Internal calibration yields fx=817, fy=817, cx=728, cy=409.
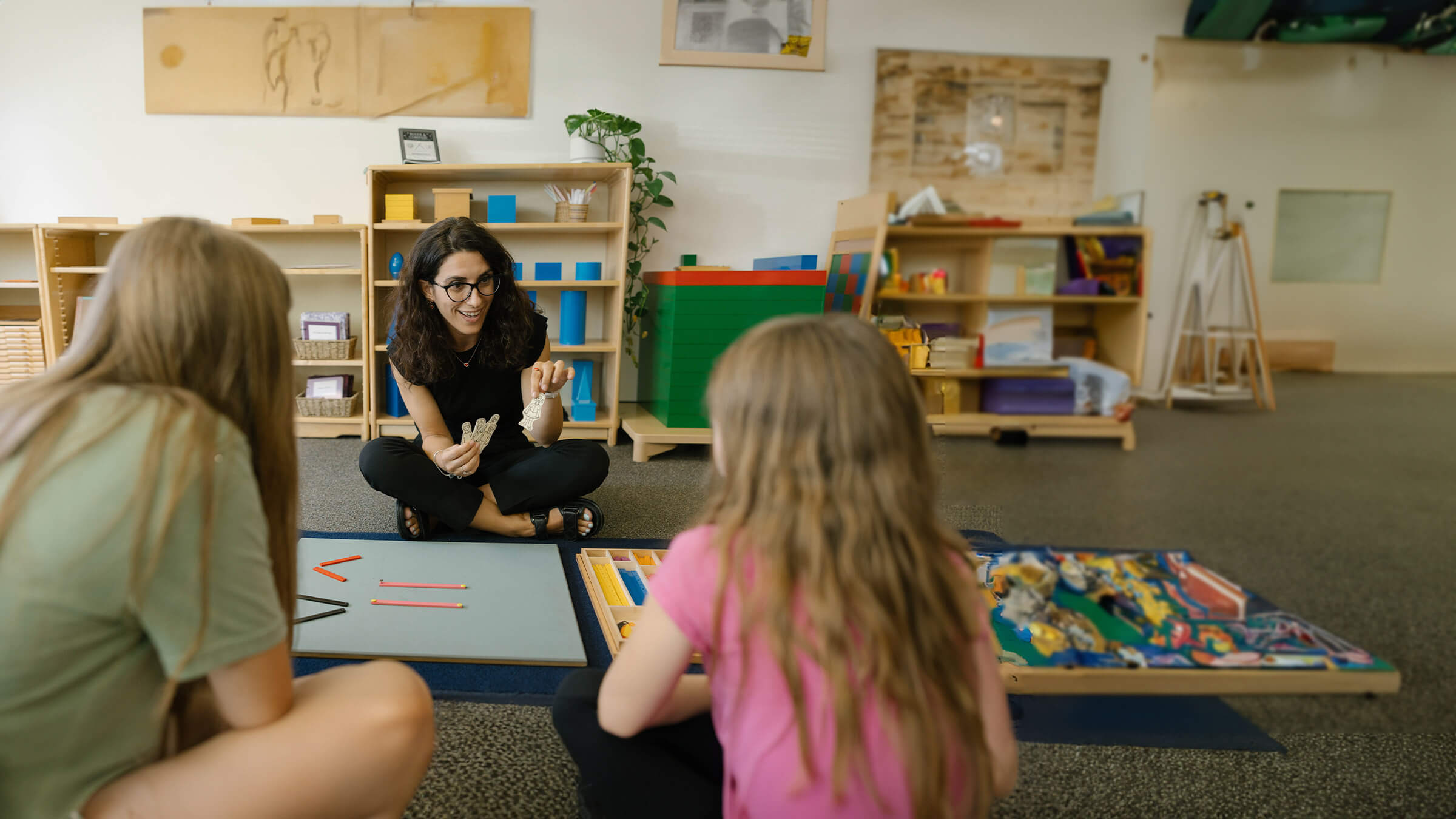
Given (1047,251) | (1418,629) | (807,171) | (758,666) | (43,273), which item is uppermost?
(807,171)

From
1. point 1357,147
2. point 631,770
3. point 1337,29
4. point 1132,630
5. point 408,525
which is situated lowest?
point 1132,630

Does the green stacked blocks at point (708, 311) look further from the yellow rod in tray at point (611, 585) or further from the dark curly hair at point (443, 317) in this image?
the yellow rod in tray at point (611, 585)

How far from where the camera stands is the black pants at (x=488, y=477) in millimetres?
1768

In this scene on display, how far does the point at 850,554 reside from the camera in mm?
561

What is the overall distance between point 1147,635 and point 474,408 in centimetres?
155

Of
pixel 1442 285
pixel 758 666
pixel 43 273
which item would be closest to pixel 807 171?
pixel 1442 285

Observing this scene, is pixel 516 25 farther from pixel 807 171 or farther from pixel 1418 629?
pixel 1418 629

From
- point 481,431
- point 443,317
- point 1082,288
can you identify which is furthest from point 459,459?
point 1082,288

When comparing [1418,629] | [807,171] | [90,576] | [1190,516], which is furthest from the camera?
[807,171]

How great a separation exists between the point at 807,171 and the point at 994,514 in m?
1.93

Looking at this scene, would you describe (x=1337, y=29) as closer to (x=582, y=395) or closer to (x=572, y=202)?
(x=572, y=202)

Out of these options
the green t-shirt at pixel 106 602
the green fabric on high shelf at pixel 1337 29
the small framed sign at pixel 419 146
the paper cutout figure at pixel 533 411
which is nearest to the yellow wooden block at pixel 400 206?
the small framed sign at pixel 419 146

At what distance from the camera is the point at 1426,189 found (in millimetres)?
2551

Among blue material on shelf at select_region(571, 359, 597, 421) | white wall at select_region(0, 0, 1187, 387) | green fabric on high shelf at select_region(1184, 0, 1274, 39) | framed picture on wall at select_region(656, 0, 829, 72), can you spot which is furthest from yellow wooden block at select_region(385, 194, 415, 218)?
green fabric on high shelf at select_region(1184, 0, 1274, 39)
